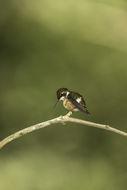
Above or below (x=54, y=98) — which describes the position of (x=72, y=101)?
below

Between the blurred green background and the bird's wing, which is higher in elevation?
the blurred green background

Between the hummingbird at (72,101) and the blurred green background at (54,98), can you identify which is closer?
the hummingbird at (72,101)

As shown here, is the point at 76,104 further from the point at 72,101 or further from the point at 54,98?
the point at 54,98

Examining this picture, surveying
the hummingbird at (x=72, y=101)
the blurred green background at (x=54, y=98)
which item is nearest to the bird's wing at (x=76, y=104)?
the hummingbird at (x=72, y=101)

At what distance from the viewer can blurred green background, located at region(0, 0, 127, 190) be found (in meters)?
9.66

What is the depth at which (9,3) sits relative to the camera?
10.5m

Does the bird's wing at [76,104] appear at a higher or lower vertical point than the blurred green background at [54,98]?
lower

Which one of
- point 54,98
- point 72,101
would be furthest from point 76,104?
point 54,98

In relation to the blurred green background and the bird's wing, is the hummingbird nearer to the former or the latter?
the bird's wing

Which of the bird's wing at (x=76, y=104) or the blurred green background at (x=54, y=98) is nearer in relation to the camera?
the bird's wing at (x=76, y=104)

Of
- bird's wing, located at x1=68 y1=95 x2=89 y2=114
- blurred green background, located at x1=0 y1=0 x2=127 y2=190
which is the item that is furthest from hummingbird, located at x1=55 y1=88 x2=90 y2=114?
blurred green background, located at x1=0 y1=0 x2=127 y2=190

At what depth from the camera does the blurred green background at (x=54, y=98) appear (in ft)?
31.7

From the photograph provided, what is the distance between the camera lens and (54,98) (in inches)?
396

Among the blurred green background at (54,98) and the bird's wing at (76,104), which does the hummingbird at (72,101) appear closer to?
the bird's wing at (76,104)
